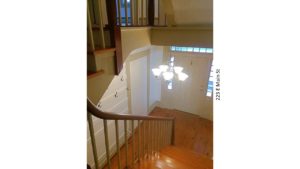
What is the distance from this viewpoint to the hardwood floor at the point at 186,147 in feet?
8.84

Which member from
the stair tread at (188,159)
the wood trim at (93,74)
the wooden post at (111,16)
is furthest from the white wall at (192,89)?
the wood trim at (93,74)

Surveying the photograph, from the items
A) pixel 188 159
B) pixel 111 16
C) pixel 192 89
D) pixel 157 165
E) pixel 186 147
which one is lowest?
Answer: pixel 186 147

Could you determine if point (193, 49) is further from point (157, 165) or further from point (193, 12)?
point (157, 165)

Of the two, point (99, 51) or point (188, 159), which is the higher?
point (99, 51)

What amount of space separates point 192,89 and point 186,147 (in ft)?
5.80

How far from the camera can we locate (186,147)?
169 inches

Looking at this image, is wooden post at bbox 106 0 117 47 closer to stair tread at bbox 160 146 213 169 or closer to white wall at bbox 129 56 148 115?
stair tread at bbox 160 146 213 169

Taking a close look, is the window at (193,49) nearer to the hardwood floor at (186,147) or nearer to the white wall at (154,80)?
the white wall at (154,80)

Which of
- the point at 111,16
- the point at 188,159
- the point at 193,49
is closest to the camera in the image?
the point at 111,16

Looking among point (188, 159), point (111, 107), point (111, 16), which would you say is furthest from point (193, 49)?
point (111, 16)

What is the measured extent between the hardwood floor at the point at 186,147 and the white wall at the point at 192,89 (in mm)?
220
